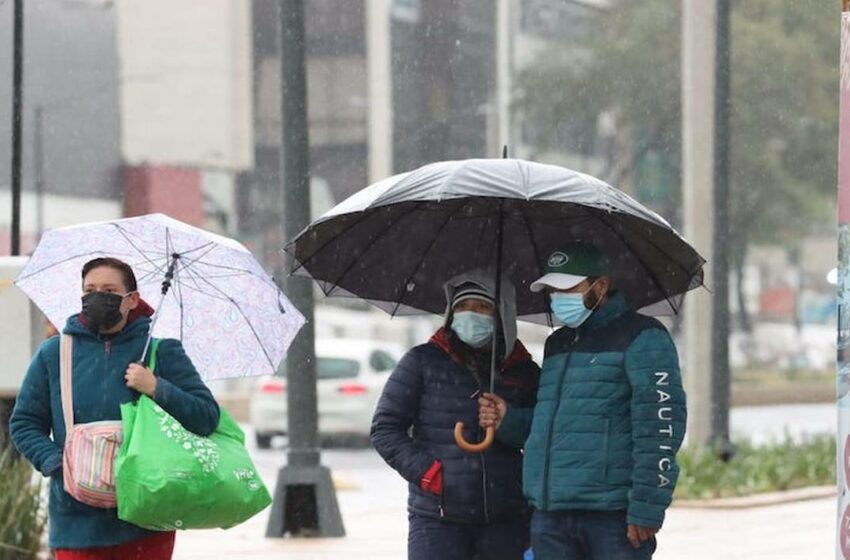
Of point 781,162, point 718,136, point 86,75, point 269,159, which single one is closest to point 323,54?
point 269,159

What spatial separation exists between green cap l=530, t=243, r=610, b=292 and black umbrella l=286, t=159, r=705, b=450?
0.54ft

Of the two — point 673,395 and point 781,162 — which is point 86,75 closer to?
point 781,162

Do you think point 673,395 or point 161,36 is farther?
point 161,36

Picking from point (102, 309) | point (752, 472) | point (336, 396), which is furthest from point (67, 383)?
point (336, 396)

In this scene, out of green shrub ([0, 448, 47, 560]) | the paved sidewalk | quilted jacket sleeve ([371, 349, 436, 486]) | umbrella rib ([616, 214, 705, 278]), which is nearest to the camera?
quilted jacket sleeve ([371, 349, 436, 486])

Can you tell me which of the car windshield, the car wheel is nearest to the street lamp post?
the car wheel

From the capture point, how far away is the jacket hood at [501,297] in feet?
22.3

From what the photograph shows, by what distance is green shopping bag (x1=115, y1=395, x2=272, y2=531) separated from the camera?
618 centimetres

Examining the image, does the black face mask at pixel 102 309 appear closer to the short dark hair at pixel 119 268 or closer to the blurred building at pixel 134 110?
the short dark hair at pixel 119 268

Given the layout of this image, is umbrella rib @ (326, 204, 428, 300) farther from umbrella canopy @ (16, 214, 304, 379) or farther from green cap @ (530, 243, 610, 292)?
green cap @ (530, 243, 610, 292)

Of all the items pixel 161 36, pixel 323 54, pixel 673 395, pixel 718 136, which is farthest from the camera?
pixel 323 54

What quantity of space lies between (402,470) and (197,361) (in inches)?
38.3

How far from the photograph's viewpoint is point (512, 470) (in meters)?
6.80

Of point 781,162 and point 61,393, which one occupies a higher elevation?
point 781,162
